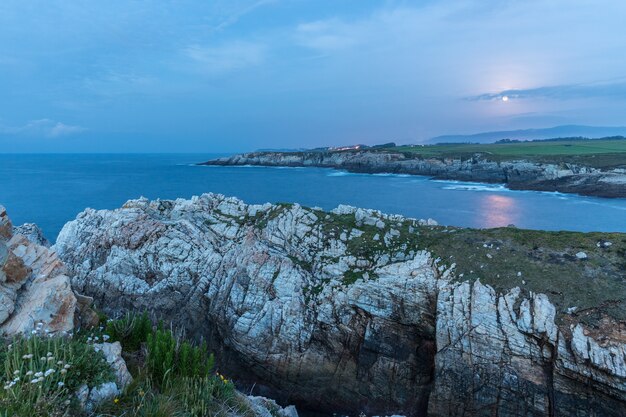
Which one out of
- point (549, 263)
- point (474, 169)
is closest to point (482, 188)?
point (474, 169)

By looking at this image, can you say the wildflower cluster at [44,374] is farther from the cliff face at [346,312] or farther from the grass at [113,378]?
the cliff face at [346,312]

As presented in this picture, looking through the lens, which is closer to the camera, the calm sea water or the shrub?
the shrub

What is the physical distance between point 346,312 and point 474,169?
324 feet

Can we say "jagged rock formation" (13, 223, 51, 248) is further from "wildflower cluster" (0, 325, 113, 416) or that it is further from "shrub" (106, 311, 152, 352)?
"wildflower cluster" (0, 325, 113, 416)

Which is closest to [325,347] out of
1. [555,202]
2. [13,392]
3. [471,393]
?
[471,393]

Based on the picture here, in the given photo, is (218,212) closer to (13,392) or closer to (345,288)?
(345,288)

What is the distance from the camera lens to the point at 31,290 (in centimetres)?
1001

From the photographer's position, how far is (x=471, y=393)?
57.4 feet

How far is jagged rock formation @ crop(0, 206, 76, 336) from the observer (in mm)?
8625

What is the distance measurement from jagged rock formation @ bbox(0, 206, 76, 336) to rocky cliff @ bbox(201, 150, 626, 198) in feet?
298

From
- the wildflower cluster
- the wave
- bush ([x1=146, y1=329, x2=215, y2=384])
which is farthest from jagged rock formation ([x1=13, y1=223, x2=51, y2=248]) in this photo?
the wave

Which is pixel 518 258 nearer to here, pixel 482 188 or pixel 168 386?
pixel 168 386

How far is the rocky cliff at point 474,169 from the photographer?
78000 mm

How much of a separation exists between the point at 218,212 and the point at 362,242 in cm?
1180
